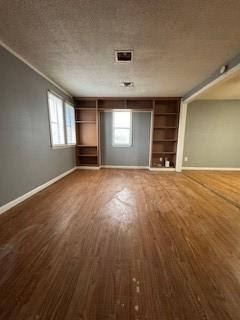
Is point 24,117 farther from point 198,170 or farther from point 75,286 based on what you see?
point 198,170

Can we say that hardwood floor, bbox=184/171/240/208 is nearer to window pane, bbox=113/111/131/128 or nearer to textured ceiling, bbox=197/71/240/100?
textured ceiling, bbox=197/71/240/100

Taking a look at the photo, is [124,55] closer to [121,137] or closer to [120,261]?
[120,261]

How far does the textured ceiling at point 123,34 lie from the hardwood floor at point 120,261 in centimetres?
239

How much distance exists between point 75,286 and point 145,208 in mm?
1516

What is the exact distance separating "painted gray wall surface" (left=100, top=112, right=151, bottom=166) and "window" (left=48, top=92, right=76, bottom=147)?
1.08m

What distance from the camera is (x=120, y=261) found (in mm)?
1367

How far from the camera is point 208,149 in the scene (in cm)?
532

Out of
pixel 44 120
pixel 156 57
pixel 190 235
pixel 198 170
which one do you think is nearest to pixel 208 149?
pixel 198 170

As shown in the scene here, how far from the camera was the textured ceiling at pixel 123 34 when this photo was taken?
1515mm

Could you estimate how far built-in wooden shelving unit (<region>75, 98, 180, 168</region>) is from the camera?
5160 millimetres

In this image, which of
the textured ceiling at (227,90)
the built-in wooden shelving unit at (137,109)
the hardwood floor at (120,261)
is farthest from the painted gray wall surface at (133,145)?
the hardwood floor at (120,261)

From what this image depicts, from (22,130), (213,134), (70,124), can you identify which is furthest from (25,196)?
(213,134)

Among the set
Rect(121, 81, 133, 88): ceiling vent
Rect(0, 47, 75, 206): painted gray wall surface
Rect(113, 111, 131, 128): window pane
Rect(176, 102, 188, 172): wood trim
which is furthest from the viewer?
Rect(113, 111, 131, 128): window pane

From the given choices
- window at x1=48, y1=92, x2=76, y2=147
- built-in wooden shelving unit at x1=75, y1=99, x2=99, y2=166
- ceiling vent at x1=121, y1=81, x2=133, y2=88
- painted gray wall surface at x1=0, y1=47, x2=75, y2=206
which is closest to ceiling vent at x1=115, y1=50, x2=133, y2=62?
ceiling vent at x1=121, y1=81, x2=133, y2=88
